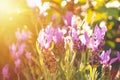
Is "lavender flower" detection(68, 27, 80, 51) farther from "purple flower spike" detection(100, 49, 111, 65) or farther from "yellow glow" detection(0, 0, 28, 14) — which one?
"yellow glow" detection(0, 0, 28, 14)

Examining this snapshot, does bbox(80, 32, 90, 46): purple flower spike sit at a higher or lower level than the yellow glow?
lower

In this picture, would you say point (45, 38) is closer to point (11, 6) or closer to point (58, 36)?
point (58, 36)

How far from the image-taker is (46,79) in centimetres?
229

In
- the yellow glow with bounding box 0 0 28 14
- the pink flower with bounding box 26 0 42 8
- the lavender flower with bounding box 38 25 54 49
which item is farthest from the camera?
the yellow glow with bounding box 0 0 28 14

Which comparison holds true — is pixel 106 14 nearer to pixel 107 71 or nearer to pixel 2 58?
pixel 2 58

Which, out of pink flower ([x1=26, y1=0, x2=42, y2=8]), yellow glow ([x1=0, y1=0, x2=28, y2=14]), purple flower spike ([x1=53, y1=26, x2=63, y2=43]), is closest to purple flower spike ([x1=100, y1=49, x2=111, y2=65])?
purple flower spike ([x1=53, y1=26, x2=63, y2=43])

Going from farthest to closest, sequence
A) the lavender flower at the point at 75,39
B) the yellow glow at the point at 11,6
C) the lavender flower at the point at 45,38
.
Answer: the yellow glow at the point at 11,6 < the lavender flower at the point at 75,39 < the lavender flower at the point at 45,38

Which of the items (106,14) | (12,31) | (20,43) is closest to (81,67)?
(20,43)

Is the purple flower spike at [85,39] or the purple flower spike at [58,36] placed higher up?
the purple flower spike at [58,36]

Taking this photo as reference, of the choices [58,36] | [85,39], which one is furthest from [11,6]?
[85,39]

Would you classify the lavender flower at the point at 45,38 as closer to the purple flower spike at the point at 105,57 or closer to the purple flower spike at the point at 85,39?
the purple flower spike at the point at 85,39

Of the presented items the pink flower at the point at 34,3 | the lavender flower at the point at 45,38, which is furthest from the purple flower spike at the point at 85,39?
the pink flower at the point at 34,3

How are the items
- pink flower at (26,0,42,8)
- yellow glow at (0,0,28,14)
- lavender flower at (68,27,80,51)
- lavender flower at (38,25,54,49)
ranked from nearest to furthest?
lavender flower at (38,25,54,49)
lavender flower at (68,27,80,51)
pink flower at (26,0,42,8)
yellow glow at (0,0,28,14)

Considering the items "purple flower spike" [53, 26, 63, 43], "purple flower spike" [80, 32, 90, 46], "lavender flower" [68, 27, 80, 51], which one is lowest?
"purple flower spike" [80, 32, 90, 46]
